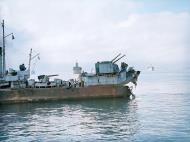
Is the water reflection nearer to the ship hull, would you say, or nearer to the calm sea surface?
the calm sea surface

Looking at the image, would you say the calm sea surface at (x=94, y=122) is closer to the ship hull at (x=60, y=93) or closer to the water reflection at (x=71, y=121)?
the water reflection at (x=71, y=121)

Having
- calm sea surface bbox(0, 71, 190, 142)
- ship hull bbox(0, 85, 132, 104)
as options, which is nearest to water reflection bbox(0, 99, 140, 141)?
calm sea surface bbox(0, 71, 190, 142)

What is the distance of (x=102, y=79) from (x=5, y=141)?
1312 inches

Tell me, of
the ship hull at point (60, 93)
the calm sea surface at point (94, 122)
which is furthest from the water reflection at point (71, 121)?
the ship hull at point (60, 93)

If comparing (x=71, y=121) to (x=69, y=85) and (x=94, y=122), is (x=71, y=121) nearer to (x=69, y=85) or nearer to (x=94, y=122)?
Answer: (x=94, y=122)

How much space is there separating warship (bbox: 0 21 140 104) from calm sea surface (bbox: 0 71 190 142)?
2.03m

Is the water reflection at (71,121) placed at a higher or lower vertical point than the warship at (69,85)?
lower

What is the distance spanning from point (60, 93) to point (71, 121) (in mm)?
19825

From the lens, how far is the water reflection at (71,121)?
3491 cm

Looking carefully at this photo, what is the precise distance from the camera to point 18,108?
57.4 m

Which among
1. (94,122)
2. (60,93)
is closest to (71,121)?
(94,122)

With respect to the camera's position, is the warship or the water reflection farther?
the warship

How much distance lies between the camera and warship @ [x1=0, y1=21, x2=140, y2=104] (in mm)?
62281

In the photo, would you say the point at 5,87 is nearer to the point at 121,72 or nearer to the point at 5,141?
the point at 121,72
